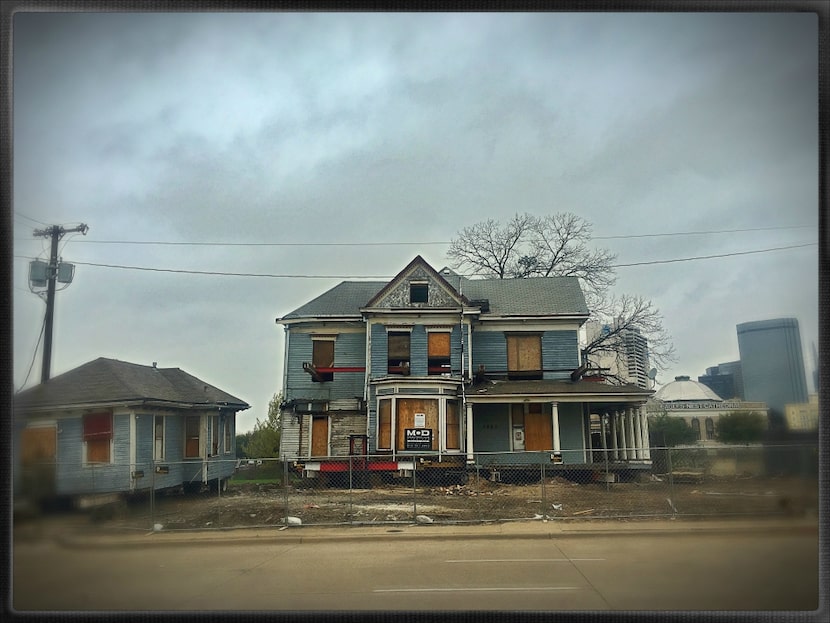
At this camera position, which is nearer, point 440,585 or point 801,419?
point 801,419

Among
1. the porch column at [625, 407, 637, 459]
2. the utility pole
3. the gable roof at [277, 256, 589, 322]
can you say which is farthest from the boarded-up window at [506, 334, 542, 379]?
the utility pole

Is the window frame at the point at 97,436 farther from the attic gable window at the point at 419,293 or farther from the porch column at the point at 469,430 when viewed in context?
the attic gable window at the point at 419,293

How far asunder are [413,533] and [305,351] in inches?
502

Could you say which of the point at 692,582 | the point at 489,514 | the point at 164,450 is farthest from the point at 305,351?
the point at 692,582

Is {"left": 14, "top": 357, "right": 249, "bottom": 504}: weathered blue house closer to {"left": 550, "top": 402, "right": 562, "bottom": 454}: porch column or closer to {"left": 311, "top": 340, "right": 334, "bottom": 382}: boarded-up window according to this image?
{"left": 311, "top": 340, "right": 334, "bottom": 382}: boarded-up window

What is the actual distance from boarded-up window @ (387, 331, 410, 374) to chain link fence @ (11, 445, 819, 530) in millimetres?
3180

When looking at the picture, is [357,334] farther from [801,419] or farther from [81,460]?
[801,419]

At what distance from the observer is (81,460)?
12438mm

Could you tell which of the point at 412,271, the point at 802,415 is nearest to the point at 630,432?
the point at 412,271

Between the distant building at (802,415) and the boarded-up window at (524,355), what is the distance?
15605mm

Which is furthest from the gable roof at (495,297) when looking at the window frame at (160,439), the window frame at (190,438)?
the window frame at (160,439)

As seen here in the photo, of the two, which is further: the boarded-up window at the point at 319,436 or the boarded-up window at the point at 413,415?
the boarded-up window at the point at 319,436

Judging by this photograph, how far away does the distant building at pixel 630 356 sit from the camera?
96.7ft

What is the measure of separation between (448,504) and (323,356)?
9.39 meters
